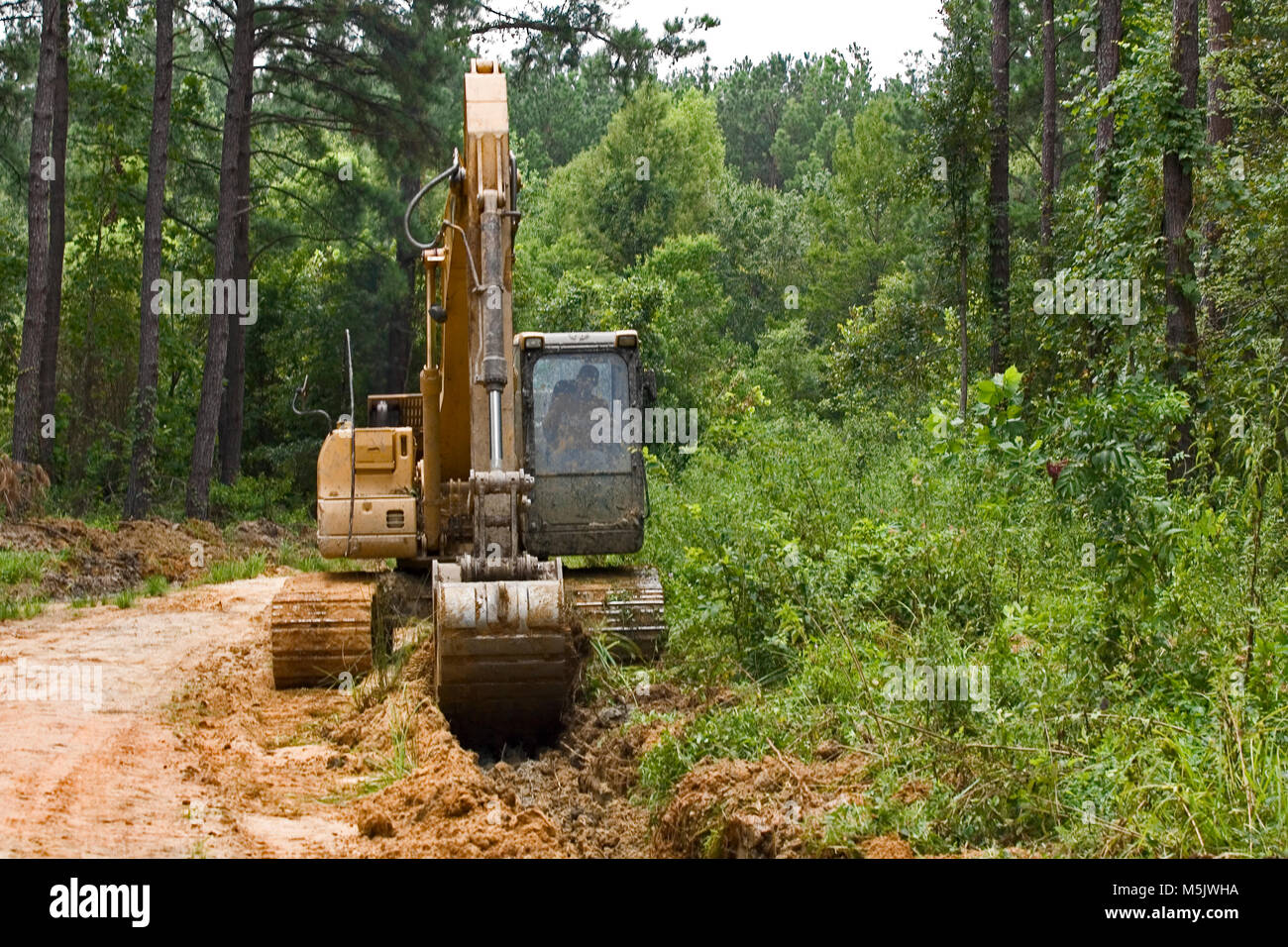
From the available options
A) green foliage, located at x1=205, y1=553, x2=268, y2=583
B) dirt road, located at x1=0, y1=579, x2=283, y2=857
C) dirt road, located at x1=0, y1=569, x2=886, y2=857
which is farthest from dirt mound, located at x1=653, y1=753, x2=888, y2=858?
green foliage, located at x1=205, y1=553, x2=268, y2=583

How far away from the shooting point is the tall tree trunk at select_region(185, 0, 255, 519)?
1049 inches

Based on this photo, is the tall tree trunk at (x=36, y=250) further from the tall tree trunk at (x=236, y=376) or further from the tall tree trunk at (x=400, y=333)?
the tall tree trunk at (x=400, y=333)

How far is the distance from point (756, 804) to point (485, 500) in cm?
296

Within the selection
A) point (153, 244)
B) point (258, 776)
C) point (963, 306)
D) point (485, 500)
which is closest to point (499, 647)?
point (485, 500)

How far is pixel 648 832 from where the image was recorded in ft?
23.4

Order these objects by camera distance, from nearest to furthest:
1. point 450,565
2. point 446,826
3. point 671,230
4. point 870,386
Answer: point 446,826 < point 450,565 < point 870,386 < point 671,230

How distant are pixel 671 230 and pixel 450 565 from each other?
133 feet

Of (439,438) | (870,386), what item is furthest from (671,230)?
(439,438)

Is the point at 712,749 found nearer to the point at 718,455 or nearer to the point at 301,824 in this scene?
the point at 301,824

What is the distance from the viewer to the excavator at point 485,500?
339 inches

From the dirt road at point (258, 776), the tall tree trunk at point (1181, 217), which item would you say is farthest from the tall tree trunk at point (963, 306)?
the dirt road at point (258, 776)

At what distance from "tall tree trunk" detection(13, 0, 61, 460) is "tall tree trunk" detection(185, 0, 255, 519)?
363 centimetres

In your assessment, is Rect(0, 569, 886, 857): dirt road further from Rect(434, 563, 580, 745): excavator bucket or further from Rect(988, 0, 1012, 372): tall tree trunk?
Rect(988, 0, 1012, 372): tall tree trunk

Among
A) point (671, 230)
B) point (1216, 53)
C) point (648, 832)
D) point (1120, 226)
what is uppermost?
point (671, 230)
